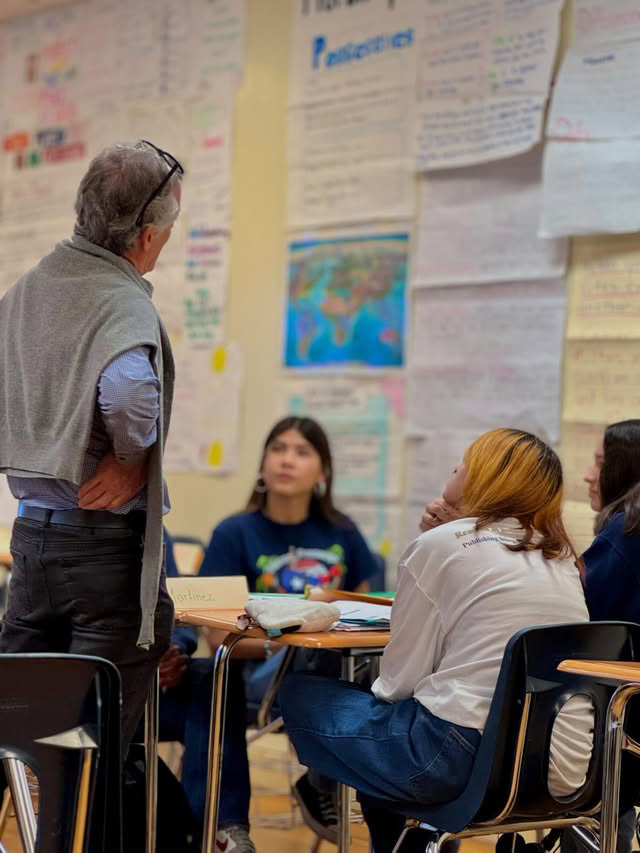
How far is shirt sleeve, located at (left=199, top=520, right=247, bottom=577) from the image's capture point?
128 inches

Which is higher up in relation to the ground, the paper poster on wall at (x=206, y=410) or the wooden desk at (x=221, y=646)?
the paper poster on wall at (x=206, y=410)

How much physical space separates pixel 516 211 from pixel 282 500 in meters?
1.26

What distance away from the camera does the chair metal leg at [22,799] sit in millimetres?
1595


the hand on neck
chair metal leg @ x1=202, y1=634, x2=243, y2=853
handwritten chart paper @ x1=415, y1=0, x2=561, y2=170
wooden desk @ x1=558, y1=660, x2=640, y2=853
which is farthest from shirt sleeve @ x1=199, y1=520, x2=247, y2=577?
handwritten chart paper @ x1=415, y1=0, x2=561, y2=170

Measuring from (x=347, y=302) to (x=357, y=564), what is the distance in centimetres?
118

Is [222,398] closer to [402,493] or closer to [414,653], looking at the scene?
[402,493]

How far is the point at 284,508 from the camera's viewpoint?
3.41 metres

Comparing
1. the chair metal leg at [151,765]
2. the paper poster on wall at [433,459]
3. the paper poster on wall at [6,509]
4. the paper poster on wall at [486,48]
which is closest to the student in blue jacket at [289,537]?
the chair metal leg at [151,765]

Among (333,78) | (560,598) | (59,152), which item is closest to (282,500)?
(560,598)

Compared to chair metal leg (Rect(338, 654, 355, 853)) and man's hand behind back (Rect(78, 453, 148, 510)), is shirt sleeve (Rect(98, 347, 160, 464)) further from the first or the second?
chair metal leg (Rect(338, 654, 355, 853))

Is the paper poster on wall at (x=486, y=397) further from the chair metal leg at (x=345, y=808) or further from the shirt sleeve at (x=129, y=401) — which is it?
the shirt sleeve at (x=129, y=401)

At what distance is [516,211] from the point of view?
379cm

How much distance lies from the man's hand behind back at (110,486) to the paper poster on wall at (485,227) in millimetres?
2057

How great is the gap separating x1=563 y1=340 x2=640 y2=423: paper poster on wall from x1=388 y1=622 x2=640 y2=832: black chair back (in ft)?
5.04
